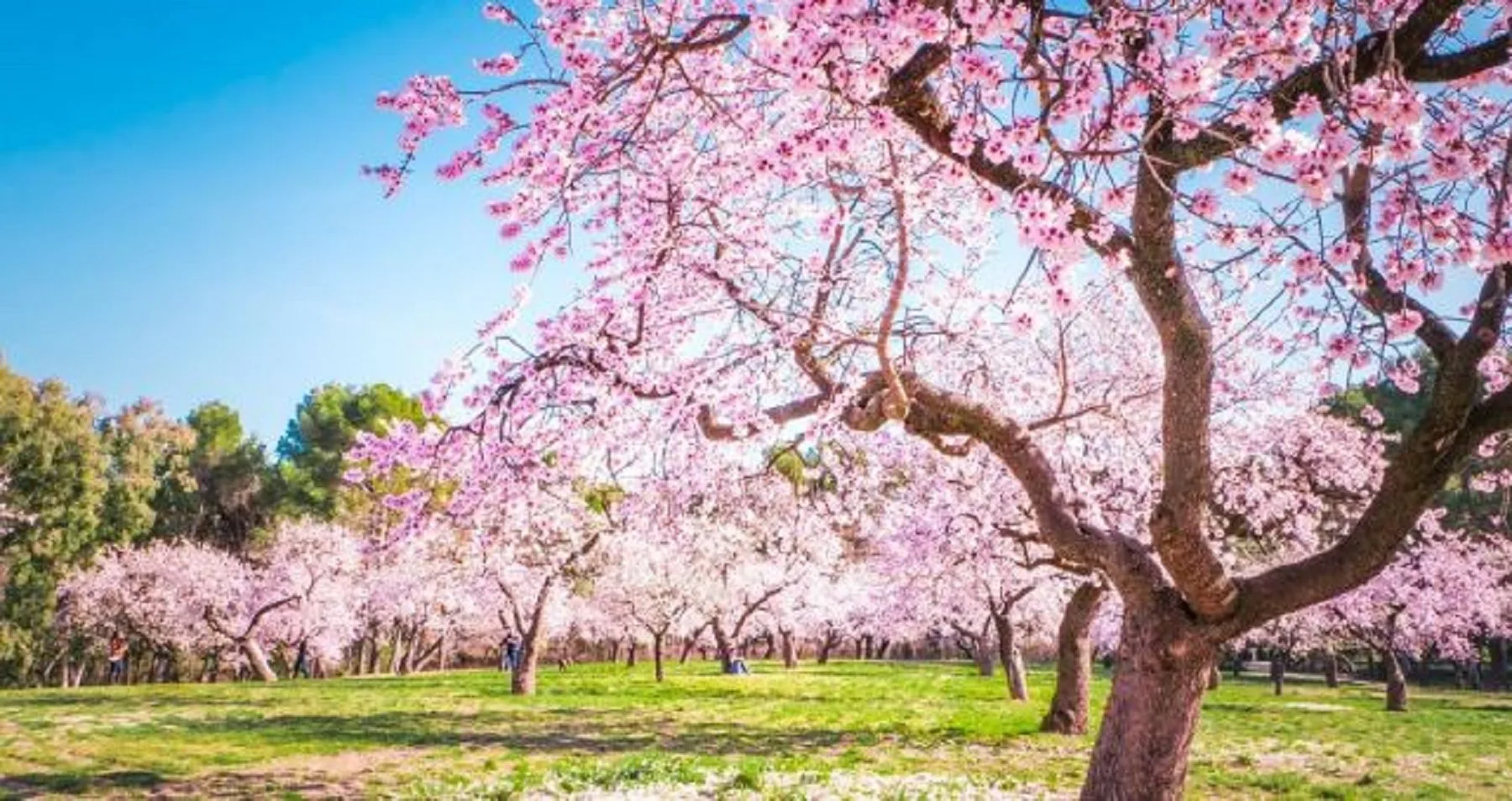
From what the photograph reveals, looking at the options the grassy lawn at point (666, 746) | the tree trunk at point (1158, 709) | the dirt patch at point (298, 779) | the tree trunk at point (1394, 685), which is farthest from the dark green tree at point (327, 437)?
the tree trunk at point (1158, 709)

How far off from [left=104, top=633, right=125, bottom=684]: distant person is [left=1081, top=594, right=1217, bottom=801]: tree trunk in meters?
48.3

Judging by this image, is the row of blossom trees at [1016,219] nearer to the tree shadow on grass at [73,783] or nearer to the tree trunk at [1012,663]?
the tree shadow on grass at [73,783]

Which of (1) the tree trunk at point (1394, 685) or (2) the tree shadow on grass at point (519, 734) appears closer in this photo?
(2) the tree shadow on grass at point (519, 734)

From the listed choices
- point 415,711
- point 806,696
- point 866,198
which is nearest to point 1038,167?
point 866,198

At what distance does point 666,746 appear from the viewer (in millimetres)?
15461

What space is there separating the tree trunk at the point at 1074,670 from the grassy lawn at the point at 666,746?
623mm

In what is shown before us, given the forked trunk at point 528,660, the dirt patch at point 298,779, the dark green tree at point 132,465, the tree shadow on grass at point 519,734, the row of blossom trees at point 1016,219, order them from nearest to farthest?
the row of blossom trees at point 1016,219 → the dirt patch at point 298,779 → the tree shadow on grass at point 519,734 → the forked trunk at point 528,660 → the dark green tree at point 132,465

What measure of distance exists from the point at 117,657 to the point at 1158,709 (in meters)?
48.8

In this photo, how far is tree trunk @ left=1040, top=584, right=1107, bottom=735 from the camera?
16344 mm

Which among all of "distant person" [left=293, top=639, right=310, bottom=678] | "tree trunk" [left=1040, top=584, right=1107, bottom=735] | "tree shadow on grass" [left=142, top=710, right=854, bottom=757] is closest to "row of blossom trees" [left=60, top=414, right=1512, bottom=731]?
"tree trunk" [left=1040, top=584, right=1107, bottom=735]

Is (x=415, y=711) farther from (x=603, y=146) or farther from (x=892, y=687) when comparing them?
(x=603, y=146)

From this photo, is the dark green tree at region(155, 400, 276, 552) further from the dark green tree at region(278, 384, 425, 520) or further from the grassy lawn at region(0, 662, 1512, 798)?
the grassy lawn at region(0, 662, 1512, 798)

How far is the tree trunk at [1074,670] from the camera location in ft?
53.6

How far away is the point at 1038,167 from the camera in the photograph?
16.7 feet
